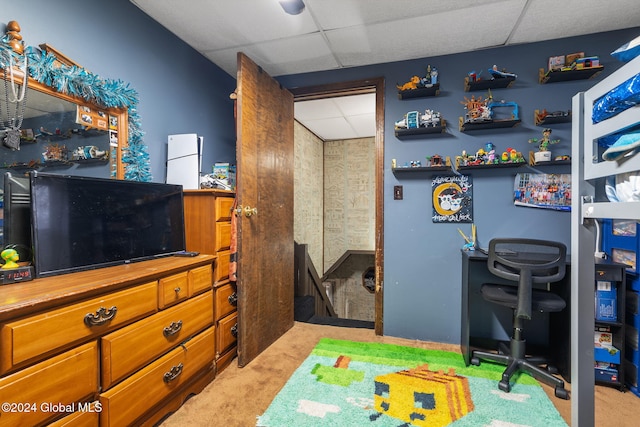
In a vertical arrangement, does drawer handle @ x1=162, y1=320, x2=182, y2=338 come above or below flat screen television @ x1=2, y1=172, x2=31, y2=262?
below

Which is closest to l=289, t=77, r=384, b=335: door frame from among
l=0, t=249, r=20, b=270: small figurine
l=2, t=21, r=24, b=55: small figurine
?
l=2, t=21, r=24, b=55: small figurine

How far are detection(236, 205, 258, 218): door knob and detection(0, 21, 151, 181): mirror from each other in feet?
2.17

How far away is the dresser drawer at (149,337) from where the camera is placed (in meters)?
1.22

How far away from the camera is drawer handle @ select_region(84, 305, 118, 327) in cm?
115

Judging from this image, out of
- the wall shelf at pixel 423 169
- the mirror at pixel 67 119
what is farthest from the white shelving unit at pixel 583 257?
the mirror at pixel 67 119

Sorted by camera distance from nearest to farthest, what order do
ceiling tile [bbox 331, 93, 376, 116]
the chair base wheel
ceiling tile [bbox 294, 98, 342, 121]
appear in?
the chair base wheel < ceiling tile [bbox 331, 93, 376, 116] < ceiling tile [bbox 294, 98, 342, 121]

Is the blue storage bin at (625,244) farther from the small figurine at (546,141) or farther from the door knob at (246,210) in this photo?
the door knob at (246,210)

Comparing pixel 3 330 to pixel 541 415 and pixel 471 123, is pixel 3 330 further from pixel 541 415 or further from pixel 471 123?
pixel 471 123

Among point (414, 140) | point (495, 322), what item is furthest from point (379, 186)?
point (495, 322)

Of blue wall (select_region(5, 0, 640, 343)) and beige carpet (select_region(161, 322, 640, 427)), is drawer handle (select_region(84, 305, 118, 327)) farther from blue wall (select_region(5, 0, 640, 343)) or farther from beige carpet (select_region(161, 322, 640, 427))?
blue wall (select_region(5, 0, 640, 343))

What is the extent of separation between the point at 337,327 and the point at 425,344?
83 centimetres

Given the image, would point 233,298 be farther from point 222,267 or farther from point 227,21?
point 227,21

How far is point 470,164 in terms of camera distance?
7.71ft

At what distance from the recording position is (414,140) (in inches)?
101
